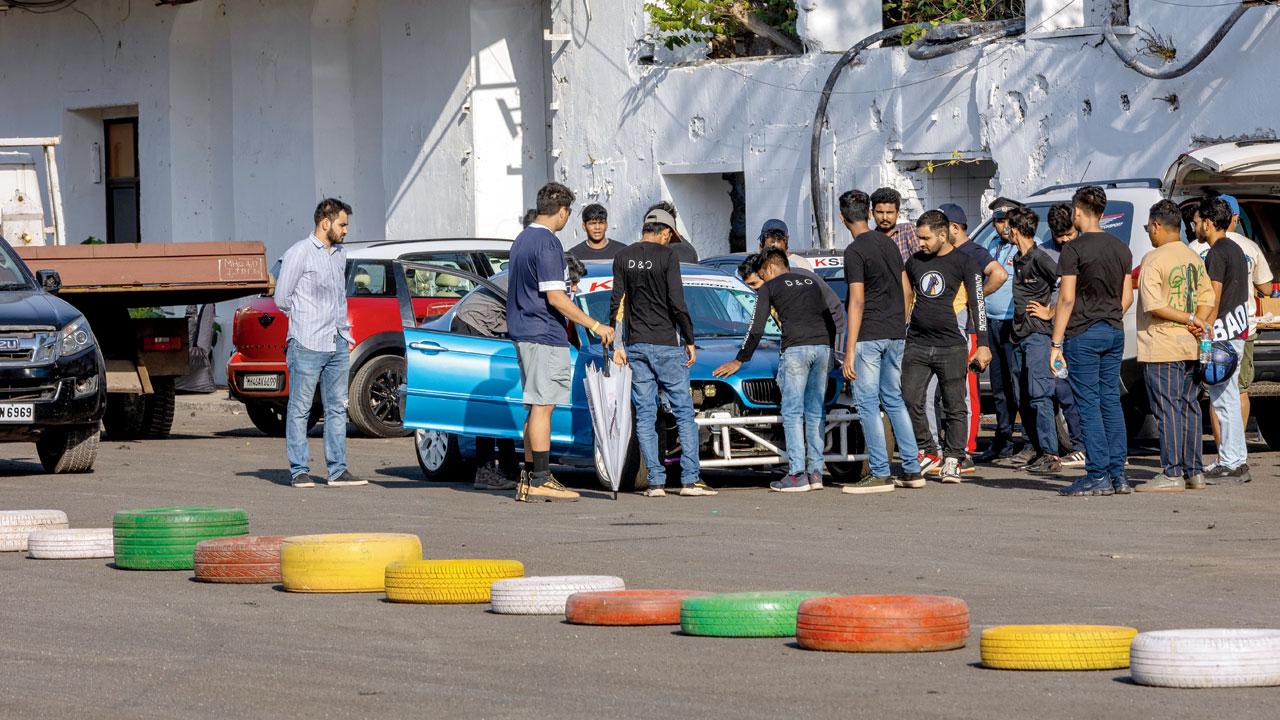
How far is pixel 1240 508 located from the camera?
1216cm

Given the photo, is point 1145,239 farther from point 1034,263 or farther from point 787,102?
point 787,102

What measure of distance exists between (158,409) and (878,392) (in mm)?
8876

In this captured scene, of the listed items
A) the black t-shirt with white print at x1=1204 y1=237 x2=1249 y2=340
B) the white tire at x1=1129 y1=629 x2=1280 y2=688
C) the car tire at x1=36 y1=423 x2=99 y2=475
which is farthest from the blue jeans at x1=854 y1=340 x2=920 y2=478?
the white tire at x1=1129 y1=629 x2=1280 y2=688

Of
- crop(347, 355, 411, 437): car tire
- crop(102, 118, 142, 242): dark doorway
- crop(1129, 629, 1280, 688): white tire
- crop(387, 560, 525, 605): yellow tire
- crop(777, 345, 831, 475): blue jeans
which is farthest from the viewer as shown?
crop(102, 118, 142, 242): dark doorway

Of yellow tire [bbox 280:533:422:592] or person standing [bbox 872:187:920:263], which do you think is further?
person standing [bbox 872:187:920:263]

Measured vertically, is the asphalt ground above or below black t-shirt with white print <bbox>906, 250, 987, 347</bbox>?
below

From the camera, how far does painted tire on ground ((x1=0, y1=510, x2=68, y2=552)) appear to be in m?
11.1

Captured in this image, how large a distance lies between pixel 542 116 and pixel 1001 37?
7.08 meters

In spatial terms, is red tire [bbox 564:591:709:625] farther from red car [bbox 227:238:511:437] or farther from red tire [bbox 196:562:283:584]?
red car [bbox 227:238:511:437]

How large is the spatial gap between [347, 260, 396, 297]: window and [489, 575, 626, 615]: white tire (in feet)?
35.1

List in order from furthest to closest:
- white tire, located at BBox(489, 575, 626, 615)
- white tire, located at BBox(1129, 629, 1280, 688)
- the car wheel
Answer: the car wheel < white tire, located at BBox(489, 575, 626, 615) < white tire, located at BBox(1129, 629, 1280, 688)

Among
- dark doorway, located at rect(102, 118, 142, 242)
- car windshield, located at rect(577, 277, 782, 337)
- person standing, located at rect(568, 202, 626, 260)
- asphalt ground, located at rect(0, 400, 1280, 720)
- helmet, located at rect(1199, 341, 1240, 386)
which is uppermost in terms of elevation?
dark doorway, located at rect(102, 118, 142, 242)

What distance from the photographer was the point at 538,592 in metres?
8.50

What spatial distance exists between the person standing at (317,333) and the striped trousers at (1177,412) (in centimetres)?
549
